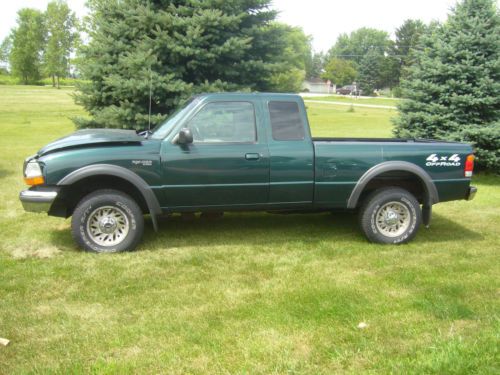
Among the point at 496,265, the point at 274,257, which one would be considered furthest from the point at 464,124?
the point at 274,257

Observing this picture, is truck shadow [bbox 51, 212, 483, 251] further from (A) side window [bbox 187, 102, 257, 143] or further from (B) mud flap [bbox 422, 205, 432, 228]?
Answer: (A) side window [bbox 187, 102, 257, 143]

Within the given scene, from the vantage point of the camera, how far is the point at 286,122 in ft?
19.6

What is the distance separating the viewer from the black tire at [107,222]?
5.53 meters

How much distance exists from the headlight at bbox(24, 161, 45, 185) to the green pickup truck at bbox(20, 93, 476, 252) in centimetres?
1

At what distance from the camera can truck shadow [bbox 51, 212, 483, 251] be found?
6188 mm

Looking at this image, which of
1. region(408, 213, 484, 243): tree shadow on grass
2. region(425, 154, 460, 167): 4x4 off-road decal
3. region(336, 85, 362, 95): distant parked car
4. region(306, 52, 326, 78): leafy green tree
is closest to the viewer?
region(425, 154, 460, 167): 4x4 off-road decal

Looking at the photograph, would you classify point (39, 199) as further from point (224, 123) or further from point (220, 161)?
point (224, 123)

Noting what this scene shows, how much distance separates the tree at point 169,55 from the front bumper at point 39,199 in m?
4.95

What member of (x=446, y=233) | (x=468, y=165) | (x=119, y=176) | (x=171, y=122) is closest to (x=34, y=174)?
(x=119, y=176)

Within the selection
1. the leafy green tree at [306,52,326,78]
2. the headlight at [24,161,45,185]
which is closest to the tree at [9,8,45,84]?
the leafy green tree at [306,52,326,78]

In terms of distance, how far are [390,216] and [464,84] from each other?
5.72 meters

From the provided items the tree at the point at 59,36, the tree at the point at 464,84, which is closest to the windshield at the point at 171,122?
the tree at the point at 464,84

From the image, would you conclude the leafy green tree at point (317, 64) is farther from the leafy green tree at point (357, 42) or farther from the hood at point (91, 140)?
the hood at point (91, 140)

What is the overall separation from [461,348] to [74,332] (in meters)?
2.80
